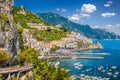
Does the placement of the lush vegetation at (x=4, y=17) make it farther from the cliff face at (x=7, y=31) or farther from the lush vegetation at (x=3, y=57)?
the lush vegetation at (x=3, y=57)

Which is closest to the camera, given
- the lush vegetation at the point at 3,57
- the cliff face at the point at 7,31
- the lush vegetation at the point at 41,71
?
the lush vegetation at the point at 3,57

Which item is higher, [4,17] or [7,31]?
[4,17]

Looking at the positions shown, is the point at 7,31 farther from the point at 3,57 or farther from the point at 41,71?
the point at 41,71

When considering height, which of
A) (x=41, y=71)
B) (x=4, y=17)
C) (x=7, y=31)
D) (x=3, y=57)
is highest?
(x=4, y=17)

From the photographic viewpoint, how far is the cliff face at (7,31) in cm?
9031

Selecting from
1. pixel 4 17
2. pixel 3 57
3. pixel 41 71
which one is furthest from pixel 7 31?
pixel 41 71

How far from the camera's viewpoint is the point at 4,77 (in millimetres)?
82938

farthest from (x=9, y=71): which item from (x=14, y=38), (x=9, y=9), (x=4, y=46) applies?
(x=9, y=9)

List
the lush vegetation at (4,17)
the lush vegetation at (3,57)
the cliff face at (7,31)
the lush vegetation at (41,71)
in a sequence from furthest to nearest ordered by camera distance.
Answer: the lush vegetation at (41,71) → the lush vegetation at (4,17) → the cliff face at (7,31) → the lush vegetation at (3,57)

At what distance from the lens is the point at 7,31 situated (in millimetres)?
93000

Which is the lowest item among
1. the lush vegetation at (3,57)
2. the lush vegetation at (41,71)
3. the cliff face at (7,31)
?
the lush vegetation at (41,71)

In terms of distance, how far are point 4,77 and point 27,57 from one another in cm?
2429

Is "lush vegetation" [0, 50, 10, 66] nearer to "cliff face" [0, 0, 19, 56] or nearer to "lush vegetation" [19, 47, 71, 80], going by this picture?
"cliff face" [0, 0, 19, 56]

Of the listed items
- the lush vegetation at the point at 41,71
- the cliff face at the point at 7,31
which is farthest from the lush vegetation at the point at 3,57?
the lush vegetation at the point at 41,71
